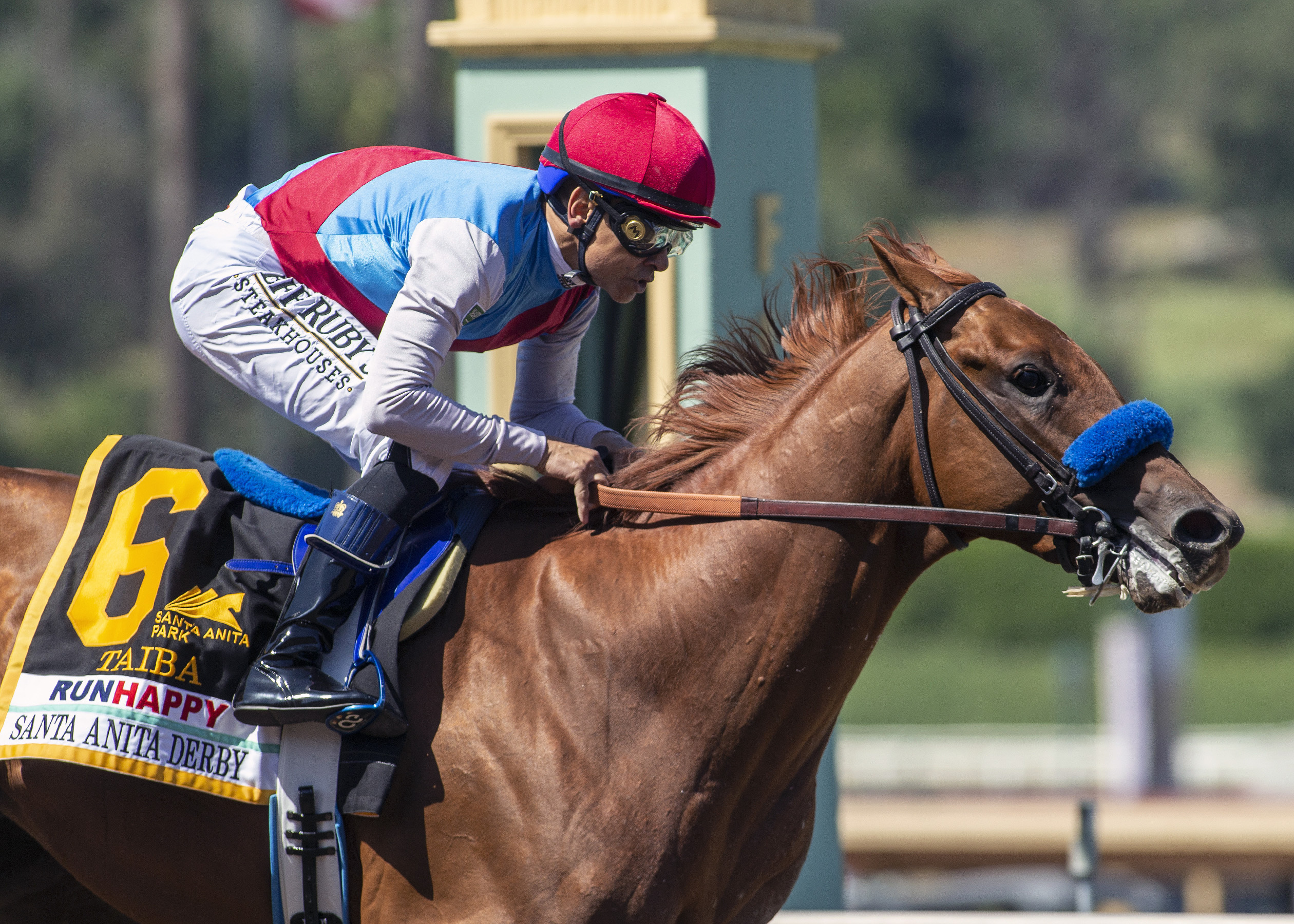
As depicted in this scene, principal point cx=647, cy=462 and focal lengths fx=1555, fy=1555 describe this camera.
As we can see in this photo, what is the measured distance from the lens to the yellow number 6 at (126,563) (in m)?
3.04

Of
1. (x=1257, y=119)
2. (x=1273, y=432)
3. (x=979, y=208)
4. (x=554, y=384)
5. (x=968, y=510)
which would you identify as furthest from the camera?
(x=979, y=208)

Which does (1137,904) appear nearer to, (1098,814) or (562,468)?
(1098,814)

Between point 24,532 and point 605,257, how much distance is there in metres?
1.32

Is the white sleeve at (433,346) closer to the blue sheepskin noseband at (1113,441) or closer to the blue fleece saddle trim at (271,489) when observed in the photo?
the blue fleece saddle trim at (271,489)

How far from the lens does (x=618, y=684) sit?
2898 millimetres

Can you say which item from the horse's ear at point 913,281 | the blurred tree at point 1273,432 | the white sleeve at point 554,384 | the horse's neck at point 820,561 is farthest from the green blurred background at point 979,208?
the horse's ear at point 913,281

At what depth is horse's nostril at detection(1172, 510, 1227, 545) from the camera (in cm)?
273

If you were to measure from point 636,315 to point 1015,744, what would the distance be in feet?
30.6

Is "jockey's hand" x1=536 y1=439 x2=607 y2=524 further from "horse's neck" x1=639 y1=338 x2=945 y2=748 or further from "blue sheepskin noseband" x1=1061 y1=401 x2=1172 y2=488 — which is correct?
"blue sheepskin noseband" x1=1061 y1=401 x2=1172 y2=488

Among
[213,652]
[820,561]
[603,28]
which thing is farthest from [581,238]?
[603,28]

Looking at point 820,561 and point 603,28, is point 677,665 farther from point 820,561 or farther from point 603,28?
point 603,28

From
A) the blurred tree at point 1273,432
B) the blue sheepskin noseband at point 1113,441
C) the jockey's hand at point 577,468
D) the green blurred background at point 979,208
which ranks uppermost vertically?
the blue sheepskin noseband at point 1113,441

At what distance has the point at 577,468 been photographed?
301 centimetres

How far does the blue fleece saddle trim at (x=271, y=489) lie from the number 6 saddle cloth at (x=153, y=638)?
21mm
